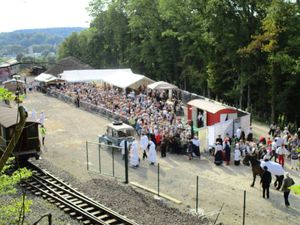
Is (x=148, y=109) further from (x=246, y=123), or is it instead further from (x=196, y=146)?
(x=196, y=146)

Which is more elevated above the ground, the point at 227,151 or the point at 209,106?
the point at 209,106

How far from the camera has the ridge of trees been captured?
30.9 meters

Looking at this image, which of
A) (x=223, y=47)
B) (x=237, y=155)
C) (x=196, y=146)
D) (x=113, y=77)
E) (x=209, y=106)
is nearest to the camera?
(x=237, y=155)

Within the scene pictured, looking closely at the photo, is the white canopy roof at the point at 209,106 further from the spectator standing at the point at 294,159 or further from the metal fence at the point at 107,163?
the metal fence at the point at 107,163

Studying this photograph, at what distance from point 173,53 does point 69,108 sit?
1920 centimetres

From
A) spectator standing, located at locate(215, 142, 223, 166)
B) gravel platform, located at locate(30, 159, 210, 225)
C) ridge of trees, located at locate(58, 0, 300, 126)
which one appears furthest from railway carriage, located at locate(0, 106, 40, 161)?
ridge of trees, located at locate(58, 0, 300, 126)

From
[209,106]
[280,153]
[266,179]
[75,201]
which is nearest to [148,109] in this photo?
[209,106]

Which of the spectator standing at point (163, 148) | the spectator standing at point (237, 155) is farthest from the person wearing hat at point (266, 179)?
the spectator standing at point (163, 148)

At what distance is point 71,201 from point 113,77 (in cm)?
2808

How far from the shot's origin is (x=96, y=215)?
14453mm

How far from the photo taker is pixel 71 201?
15.7 m

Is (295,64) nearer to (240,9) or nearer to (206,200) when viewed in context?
(240,9)

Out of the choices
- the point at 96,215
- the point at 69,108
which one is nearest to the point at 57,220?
the point at 96,215

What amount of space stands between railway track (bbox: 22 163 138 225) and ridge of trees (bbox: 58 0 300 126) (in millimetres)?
18256
